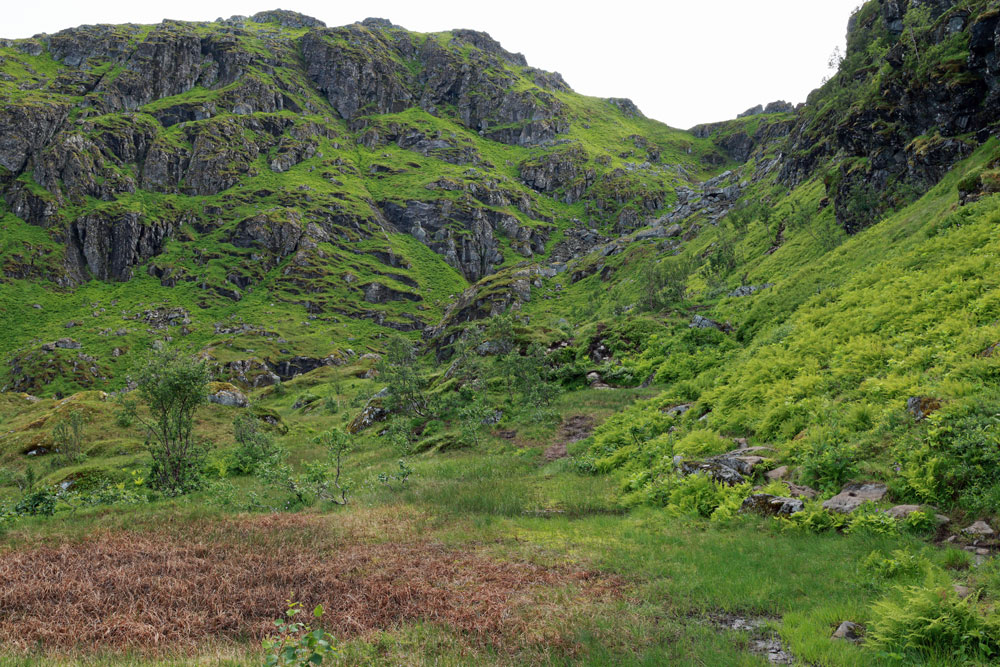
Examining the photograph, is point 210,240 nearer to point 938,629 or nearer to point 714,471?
point 714,471

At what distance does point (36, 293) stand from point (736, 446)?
191748 millimetres

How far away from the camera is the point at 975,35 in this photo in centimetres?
3209

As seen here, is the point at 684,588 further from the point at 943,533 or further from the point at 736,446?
the point at 736,446

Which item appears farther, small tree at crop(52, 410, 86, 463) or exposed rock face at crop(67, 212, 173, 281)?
exposed rock face at crop(67, 212, 173, 281)

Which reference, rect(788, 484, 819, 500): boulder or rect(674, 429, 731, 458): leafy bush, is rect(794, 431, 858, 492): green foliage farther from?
rect(674, 429, 731, 458): leafy bush

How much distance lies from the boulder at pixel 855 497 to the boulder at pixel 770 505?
2.38 ft

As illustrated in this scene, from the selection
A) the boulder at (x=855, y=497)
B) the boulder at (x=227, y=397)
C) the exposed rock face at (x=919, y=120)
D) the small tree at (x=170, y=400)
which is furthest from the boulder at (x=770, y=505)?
the boulder at (x=227, y=397)

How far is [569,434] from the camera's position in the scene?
91.5 feet

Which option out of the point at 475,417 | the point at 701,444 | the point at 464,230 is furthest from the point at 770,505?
the point at 464,230

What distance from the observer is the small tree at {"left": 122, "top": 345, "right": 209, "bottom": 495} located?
19734 mm

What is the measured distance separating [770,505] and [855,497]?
6.51 ft

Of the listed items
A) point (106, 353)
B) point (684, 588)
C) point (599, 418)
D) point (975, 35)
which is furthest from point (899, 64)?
point (106, 353)

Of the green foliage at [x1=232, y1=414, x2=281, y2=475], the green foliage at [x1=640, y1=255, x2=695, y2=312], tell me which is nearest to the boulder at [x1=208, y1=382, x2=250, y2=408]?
the green foliage at [x1=232, y1=414, x2=281, y2=475]

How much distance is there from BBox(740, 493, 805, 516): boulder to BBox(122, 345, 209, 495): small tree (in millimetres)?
21827
